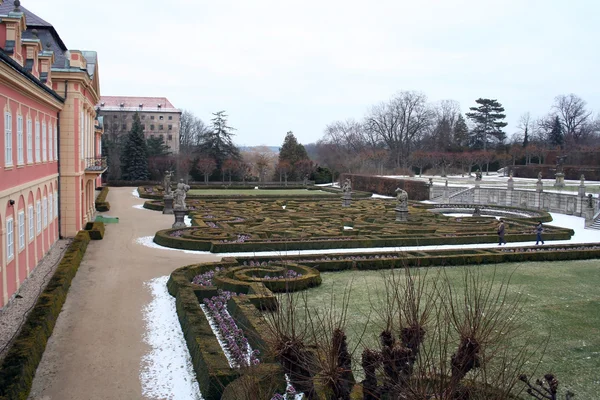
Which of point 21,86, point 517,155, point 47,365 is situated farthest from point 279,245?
point 517,155

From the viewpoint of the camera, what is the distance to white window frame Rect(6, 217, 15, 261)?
1271 cm

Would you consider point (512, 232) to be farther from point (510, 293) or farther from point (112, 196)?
point (112, 196)

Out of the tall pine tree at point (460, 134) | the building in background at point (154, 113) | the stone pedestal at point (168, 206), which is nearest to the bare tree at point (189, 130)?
the building in background at point (154, 113)

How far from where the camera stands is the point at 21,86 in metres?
13.4

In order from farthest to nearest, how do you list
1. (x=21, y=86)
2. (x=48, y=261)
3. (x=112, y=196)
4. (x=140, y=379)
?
(x=112, y=196)
(x=48, y=261)
(x=21, y=86)
(x=140, y=379)

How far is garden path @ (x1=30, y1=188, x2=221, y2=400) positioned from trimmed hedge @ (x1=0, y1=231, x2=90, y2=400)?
23 cm

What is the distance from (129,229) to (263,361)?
1776 centimetres

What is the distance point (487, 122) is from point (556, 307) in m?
74.3

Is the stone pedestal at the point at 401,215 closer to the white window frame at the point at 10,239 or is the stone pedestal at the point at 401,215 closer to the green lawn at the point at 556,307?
the green lawn at the point at 556,307

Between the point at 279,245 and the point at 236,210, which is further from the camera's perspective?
the point at 236,210

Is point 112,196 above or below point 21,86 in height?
below

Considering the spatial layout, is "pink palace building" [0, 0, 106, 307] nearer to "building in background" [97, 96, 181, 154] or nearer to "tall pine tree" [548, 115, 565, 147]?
"building in background" [97, 96, 181, 154]

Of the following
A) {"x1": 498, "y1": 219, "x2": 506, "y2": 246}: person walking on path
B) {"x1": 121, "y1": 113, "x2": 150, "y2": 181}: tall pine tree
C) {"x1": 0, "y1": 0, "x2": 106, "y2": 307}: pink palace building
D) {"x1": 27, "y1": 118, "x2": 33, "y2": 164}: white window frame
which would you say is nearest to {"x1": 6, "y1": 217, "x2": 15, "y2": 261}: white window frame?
{"x1": 0, "y1": 0, "x2": 106, "y2": 307}: pink palace building

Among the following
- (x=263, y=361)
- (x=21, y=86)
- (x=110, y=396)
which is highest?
(x=21, y=86)
